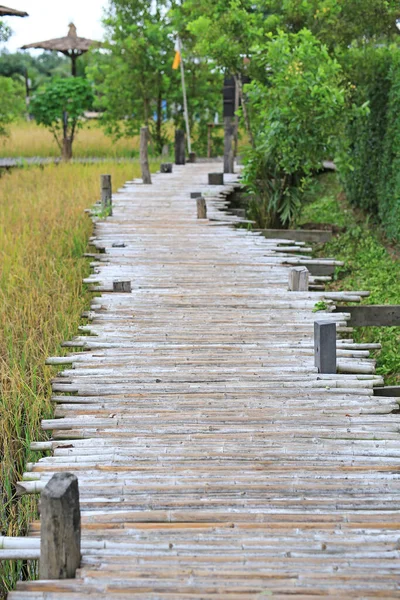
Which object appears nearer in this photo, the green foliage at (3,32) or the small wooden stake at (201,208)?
the small wooden stake at (201,208)

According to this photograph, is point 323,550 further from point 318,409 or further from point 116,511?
point 318,409

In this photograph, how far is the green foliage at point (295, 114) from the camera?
374 inches

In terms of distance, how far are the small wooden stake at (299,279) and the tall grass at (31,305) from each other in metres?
1.68

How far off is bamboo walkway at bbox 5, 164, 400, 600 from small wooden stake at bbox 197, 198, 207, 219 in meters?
3.05

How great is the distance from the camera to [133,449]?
142 inches

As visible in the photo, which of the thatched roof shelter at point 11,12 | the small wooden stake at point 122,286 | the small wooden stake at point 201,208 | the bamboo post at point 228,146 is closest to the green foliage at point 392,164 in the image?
the small wooden stake at point 201,208

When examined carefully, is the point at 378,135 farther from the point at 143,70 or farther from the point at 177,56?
the point at 143,70

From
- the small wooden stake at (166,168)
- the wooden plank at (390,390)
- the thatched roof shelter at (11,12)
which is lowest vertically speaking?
the wooden plank at (390,390)

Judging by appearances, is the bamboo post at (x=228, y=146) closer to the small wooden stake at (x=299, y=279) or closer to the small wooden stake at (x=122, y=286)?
the small wooden stake at (x=299, y=279)

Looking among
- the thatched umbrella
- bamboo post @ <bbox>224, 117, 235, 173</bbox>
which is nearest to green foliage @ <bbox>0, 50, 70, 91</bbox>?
the thatched umbrella

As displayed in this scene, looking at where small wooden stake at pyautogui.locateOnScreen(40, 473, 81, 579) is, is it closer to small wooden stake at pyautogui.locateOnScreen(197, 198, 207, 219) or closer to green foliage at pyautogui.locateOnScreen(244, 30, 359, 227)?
small wooden stake at pyautogui.locateOnScreen(197, 198, 207, 219)

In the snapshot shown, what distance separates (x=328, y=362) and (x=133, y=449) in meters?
1.42

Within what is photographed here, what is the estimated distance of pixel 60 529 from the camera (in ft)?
8.64

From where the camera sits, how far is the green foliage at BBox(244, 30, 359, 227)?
9.49 m
